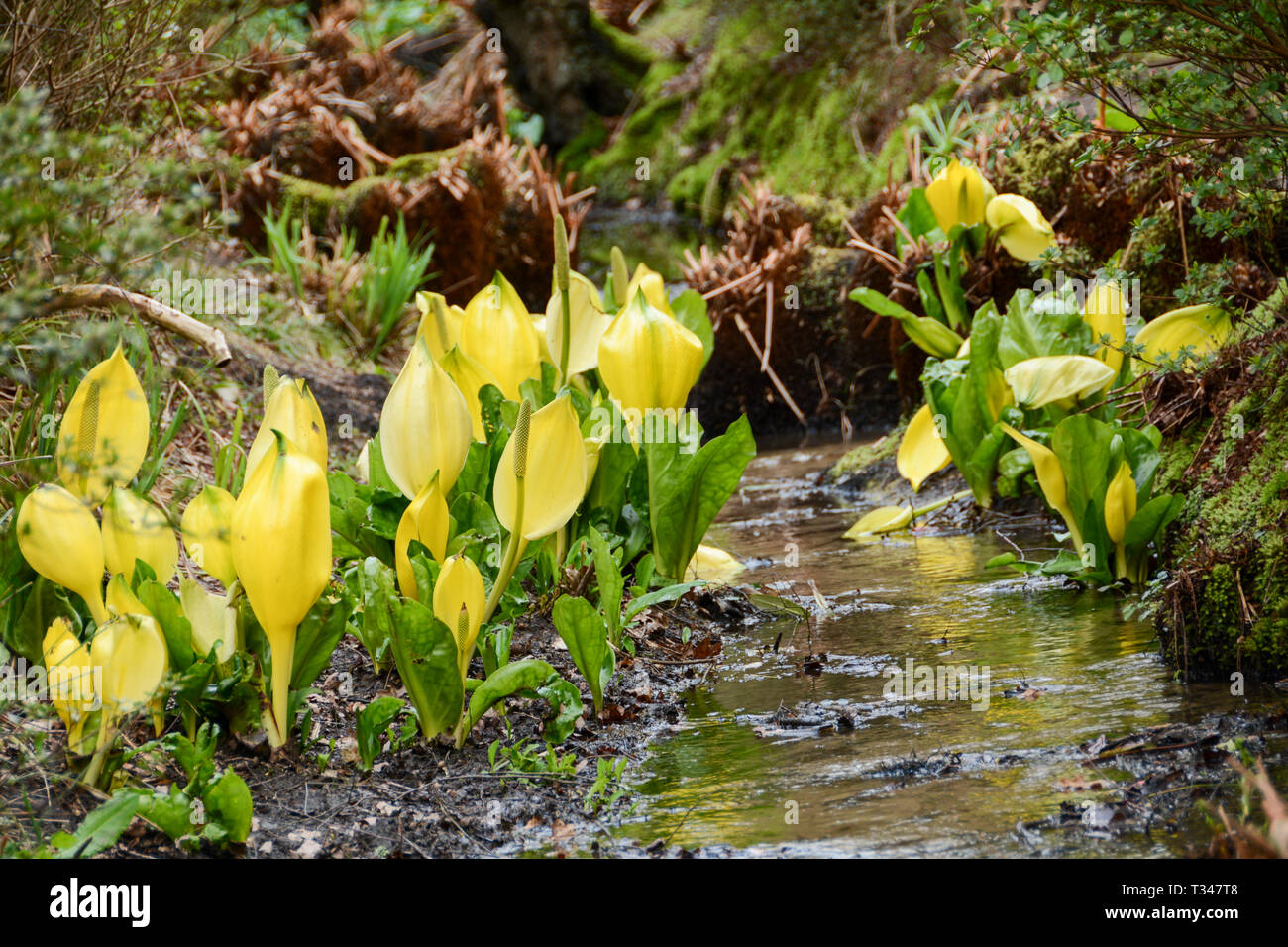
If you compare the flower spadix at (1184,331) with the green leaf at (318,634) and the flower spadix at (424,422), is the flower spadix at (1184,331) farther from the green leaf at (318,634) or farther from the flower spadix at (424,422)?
the green leaf at (318,634)

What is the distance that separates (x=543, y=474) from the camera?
79.1 inches

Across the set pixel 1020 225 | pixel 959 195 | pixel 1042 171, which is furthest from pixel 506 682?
pixel 1042 171

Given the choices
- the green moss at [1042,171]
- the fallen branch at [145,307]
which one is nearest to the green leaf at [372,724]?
the fallen branch at [145,307]

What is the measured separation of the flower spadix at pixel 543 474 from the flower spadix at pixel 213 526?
426 mm

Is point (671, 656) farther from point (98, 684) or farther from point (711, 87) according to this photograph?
point (711, 87)

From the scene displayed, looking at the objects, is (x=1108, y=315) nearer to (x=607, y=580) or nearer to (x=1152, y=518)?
(x=1152, y=518)

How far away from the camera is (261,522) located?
164 centimetres

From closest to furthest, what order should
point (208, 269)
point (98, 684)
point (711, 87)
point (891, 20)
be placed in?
point (98, 684), point (208, 269), point (891, 20), point (711, 87)

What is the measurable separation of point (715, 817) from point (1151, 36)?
1618 millimetres

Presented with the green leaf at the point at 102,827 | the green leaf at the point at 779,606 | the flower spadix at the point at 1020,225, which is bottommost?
the green leaf at the point at 102,827

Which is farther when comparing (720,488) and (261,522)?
(720,488)

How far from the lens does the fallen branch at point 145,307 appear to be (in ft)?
6.89

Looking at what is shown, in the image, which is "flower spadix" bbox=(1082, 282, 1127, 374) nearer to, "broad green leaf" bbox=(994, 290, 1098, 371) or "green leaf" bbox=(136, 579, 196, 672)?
"broad green leaf" bbox=(994, 290, 1098, 371)
